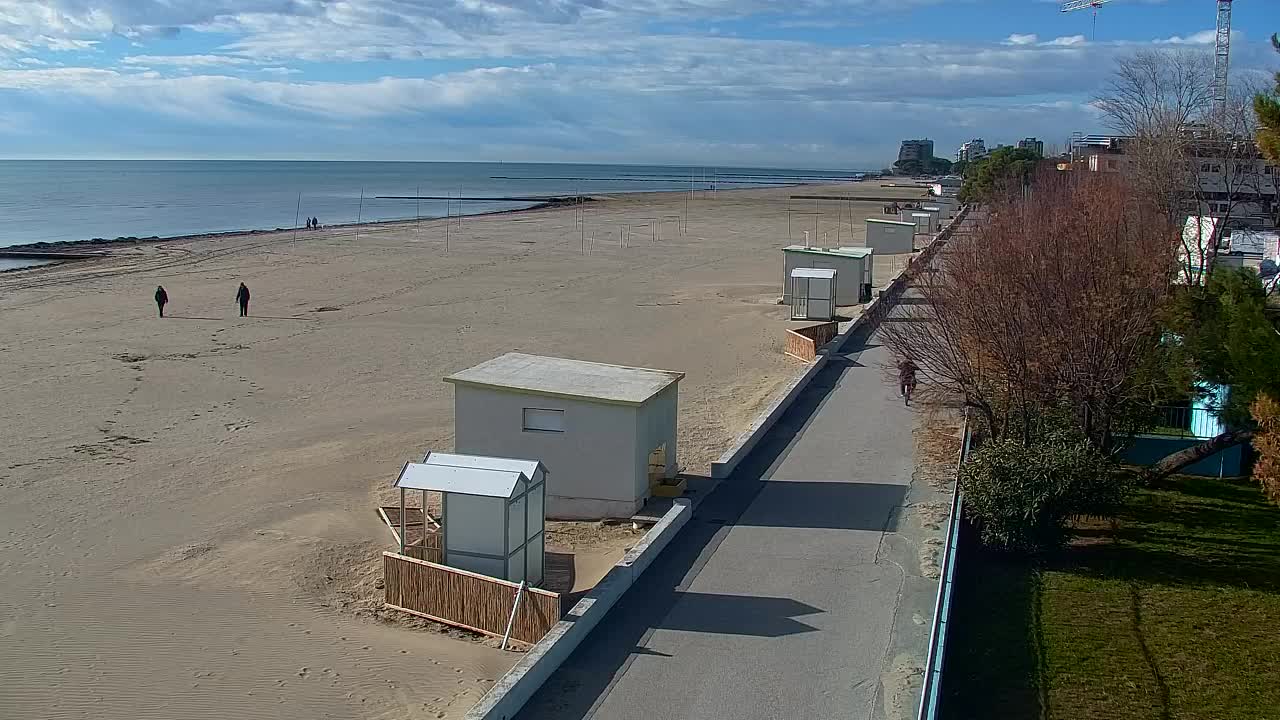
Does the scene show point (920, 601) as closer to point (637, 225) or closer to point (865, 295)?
point (865, 295)

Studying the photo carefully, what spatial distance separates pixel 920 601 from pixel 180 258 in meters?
49.9

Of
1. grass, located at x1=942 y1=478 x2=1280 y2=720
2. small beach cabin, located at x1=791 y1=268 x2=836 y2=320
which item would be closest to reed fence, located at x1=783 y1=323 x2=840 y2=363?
small beach cabin, located at x1=791 y1=268 x2=836 y2=320

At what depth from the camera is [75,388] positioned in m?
24.5

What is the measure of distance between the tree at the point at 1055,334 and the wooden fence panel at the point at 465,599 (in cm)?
704

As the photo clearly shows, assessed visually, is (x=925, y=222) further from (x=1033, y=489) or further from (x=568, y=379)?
(x=1033, y=489)

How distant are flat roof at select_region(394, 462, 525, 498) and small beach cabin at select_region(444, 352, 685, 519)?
2438 millimetres

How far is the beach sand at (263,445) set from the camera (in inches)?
443

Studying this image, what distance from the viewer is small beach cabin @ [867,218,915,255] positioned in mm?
54344

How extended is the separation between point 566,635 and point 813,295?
2382cm

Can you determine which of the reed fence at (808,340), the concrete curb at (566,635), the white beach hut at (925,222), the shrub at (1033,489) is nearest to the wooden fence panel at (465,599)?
the concrete curb at (566,635)

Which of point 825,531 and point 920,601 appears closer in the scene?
point 920,601

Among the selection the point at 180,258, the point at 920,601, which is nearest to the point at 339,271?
the point at 180,258

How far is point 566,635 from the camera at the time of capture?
33.4 ft

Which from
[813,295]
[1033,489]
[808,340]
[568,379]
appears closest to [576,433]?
[568,379]
